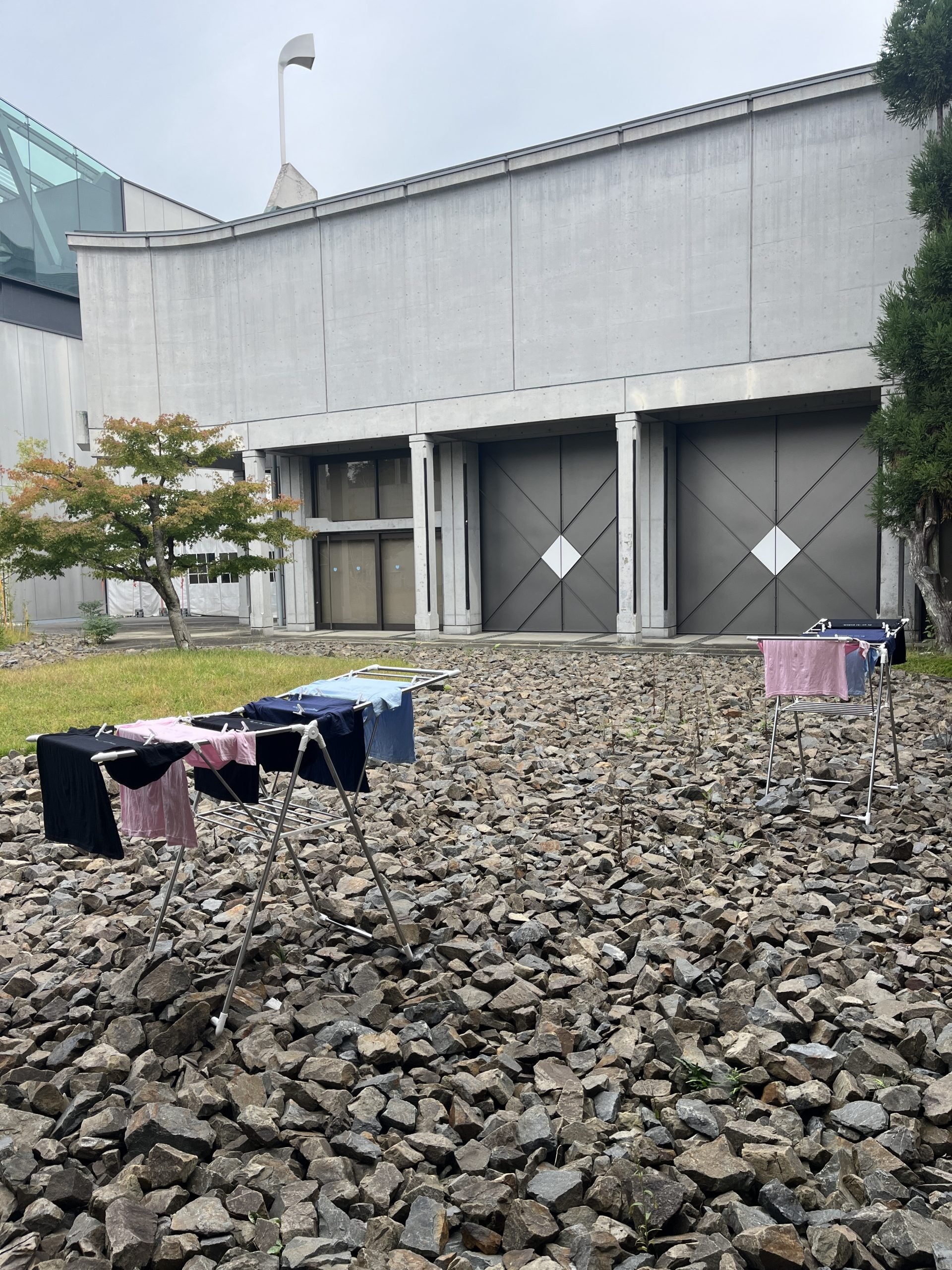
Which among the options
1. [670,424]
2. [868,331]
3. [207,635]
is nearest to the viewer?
[868,331]

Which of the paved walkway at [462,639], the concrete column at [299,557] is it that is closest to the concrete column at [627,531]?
the paved walkway at [462,639]

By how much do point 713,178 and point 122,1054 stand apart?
653 inches

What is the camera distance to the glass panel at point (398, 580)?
2117 centimetres

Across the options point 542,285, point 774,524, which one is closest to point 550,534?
point 774,524

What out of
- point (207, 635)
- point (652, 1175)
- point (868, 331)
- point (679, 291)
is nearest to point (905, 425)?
point (868, 331)

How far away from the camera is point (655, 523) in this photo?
58.4ft

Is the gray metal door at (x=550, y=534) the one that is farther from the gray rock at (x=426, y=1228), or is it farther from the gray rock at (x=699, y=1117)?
the gray rock at (x=426, y=1228)

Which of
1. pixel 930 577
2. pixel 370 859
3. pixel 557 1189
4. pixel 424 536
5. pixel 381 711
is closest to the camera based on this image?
pixel 557 1189

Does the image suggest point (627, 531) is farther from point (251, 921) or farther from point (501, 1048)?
point (501, 1048)

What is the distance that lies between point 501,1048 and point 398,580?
18.3m

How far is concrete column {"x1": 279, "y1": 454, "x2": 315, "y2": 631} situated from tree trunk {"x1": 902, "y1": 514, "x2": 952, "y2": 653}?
12.9 metres

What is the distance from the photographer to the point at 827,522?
17.0m

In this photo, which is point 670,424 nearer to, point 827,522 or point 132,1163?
point 827,522

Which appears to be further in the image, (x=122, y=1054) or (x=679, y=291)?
(x=679, y=291)
